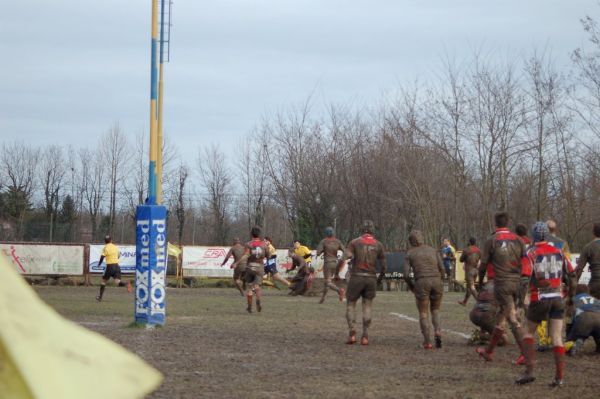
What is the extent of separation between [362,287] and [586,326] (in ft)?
12.9

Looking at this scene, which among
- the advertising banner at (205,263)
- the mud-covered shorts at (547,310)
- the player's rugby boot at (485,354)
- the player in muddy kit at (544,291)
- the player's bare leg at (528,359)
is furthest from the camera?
the advertising banner at (205,263)

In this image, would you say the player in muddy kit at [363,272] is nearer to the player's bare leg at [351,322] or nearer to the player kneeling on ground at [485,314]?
the player's bare leg at [351,322]

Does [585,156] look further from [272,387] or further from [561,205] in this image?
[272,387]

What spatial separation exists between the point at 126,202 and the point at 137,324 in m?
43.6

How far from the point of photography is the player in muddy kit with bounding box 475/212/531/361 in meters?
12.9

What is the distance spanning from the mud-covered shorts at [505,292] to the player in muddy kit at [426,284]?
8.31 ft

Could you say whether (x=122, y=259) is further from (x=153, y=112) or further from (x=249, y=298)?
(x=153, y=112)

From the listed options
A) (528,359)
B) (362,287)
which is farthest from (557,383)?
(362,287)

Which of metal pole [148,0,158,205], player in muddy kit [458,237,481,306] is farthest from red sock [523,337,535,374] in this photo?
metal pole [148,0,158,205]

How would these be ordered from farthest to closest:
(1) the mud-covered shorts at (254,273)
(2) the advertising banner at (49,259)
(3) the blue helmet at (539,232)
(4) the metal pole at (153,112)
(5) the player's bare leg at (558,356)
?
(2) the advertising banner at (49,259) → (1) the mud-covered shorts at (254,273) → (4) the metal pole at (153,112) → (3) the blue helmet at (539,232) → (5) the player's bare leg at (558,356)

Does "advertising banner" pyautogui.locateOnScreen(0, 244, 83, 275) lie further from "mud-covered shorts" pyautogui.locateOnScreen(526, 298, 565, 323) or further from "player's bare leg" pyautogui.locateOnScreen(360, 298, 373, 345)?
"mud-covered shorts" pyautogui.locateOnScreen(526, 298, 565, 323)

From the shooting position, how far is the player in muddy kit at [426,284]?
15414 mm

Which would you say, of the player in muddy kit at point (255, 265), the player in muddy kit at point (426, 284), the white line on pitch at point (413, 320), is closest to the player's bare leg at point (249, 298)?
the player in muddy kit at point (255, 265)

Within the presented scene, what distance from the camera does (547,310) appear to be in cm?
1160
